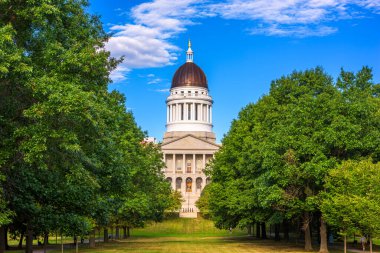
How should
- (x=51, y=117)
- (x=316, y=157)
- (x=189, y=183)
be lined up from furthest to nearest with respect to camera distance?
(x=189, y=183) → (x=316, y=157) → (x=51, y=117)

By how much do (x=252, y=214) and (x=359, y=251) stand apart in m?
8.80

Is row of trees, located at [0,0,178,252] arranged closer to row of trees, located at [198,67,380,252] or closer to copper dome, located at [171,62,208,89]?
row of trees, located at [198,67,380,252]

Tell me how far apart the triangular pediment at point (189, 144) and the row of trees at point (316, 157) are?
9583 cm

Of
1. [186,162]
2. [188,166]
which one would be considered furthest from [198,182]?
[186,162]

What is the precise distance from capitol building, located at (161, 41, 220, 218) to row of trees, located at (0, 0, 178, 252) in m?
115

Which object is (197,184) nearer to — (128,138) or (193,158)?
(193,158)

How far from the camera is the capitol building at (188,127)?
14238 cm

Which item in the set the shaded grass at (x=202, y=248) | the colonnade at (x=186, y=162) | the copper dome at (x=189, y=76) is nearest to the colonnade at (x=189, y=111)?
the copper dome at (x=189, y=76)

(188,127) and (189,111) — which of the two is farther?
(189,111)

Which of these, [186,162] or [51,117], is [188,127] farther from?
[51,117]

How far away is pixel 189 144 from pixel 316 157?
355 feet

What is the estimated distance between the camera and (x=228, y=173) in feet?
172

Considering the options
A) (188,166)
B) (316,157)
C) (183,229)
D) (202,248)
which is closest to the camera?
(316,157)

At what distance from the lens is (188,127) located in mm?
158375
